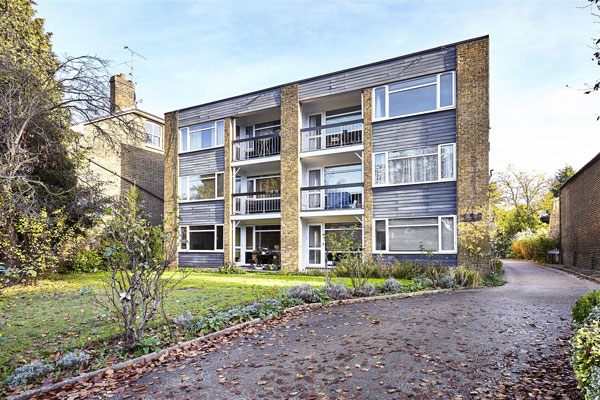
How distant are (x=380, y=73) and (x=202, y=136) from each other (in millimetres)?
10741

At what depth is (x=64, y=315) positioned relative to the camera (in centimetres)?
742

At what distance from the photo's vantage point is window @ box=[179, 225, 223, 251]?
2012cm

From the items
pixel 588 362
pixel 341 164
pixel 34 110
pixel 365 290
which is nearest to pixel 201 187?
pixel 341 164

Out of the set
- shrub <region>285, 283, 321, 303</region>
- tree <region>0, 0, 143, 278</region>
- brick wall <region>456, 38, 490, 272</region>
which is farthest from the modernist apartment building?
shrub <region>285, 283, 321, 303</region>

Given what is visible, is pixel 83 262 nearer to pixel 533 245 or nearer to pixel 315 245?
pixel 315 245

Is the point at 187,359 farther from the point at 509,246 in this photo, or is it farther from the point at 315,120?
the point at 509,246

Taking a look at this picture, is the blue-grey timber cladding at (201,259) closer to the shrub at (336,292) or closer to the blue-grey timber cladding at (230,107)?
the blue-grey timber cladding at (230,107)

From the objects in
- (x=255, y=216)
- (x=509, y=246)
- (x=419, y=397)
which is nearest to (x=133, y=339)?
(x=419, y=397)

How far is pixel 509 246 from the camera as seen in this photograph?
34969 mm

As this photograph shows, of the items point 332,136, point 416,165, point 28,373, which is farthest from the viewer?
point 332,136

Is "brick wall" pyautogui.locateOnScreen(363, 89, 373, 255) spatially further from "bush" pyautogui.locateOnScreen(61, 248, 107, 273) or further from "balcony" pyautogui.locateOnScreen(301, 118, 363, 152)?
"bush" pyautogui.locateOnScreen(61, 248, 107, 273)

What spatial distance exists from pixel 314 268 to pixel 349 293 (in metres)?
7.52

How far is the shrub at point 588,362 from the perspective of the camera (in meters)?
2.98

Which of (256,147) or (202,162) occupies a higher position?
(256,147)
